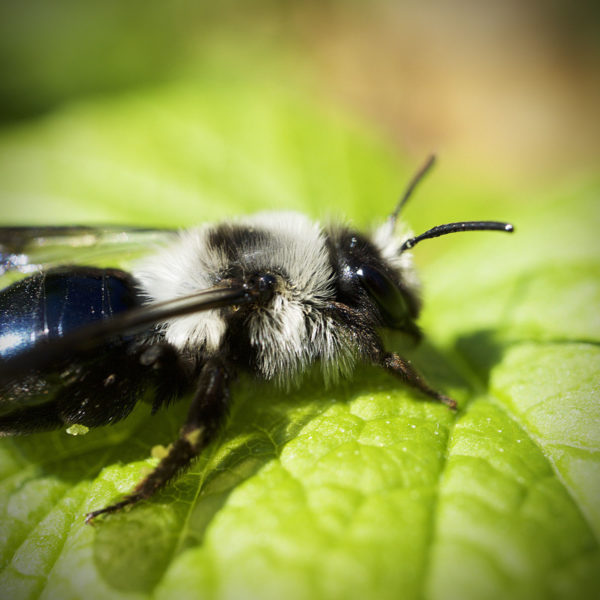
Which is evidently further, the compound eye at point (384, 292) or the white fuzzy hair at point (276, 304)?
the compound eye at point (384, 292)

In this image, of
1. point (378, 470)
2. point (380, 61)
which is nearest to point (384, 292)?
point (378, 470)

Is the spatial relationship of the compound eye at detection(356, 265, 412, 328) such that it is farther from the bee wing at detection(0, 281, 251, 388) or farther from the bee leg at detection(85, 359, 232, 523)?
the bee leg at detection(85, 359, 232, 523)

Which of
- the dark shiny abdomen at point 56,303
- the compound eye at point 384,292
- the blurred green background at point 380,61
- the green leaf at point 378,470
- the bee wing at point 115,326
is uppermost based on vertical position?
the blurred green background at point 380,61

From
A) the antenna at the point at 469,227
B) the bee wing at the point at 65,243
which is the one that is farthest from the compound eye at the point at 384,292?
the bee wing at the point at 65,243

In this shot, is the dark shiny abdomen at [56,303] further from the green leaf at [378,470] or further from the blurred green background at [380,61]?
the blurred green background at [380,61]

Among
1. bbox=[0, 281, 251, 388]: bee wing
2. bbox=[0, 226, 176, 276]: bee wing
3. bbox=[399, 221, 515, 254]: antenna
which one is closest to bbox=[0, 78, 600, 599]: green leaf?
bbox=[0, 281, 251, 388]: bee wing

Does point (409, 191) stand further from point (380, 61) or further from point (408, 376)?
point (380, 61)
